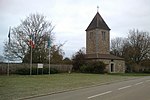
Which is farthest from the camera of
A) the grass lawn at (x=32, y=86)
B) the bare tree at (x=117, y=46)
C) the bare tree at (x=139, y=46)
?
the bare tree at (x=117, y=46)

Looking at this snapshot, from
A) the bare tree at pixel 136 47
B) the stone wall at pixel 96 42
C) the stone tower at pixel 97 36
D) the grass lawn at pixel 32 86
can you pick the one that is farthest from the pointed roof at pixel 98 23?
the grass lawn at pixel 32 86

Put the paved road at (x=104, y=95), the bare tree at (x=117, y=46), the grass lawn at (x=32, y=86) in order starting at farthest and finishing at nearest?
the bare tree at (x=117, y=46)
the grass lawn at (x=32, y=86)
the paved road at (x=104, y=95)

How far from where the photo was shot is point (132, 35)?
89.8m

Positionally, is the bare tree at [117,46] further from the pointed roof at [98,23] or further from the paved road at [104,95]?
Result: the paved road at [104,95]

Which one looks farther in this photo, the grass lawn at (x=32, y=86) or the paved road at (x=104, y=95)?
the grass lawn at (x=32, y=86)

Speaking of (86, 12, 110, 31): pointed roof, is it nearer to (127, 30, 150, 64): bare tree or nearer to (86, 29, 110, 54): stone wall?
(86, 29, 110, 54): stone wall

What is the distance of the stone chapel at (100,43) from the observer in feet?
253

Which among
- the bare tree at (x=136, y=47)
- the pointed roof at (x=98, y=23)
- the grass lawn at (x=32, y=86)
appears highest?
the pointed roof at (x=98, y=23)

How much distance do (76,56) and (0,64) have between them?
81.6 ft

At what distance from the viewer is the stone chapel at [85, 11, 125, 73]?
77.0 metres

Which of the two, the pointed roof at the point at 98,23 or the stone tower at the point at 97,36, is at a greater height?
the pointed roof at the point at 98,23

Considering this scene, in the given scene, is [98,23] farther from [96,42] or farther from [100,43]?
[100,43]

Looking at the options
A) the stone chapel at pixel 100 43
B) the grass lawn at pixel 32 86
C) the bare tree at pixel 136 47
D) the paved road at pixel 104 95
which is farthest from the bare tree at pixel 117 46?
the paved road at pixel 104 95

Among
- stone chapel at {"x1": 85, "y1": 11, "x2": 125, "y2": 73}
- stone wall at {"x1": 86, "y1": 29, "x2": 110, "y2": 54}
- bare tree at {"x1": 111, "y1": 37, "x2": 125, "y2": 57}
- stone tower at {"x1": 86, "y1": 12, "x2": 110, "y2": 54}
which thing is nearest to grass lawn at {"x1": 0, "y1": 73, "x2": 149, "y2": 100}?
stone chapel at {"x1": 85, "y1": 11, "x2": 125, "y2": 73}
